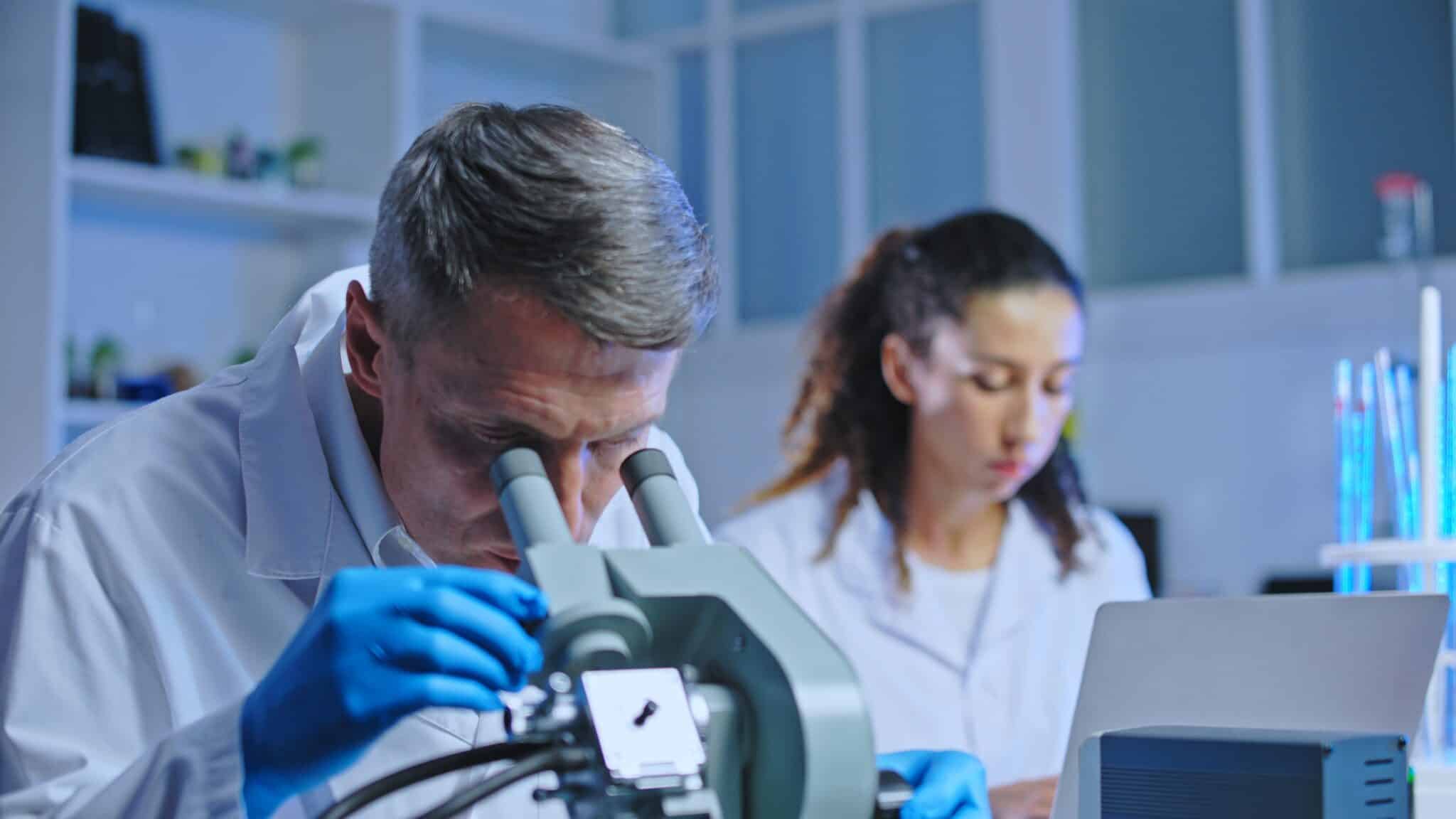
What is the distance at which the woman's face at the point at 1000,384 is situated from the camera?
2141 millimetres

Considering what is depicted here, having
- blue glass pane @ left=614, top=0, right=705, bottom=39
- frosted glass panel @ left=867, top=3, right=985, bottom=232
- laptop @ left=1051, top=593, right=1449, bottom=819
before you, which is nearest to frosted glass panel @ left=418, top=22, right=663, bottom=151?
blue glass pane @ left=614, top=0, right=705, bottom=39

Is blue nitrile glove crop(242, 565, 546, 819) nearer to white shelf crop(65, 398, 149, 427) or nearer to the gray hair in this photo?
the gray hair

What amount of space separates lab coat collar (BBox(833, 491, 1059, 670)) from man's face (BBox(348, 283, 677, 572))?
1137mm

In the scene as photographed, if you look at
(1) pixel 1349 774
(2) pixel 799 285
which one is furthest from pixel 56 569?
(2) pixel 799 285

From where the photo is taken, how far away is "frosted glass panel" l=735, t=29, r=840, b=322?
376 centimetres

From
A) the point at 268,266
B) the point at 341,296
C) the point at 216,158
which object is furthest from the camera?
the point at 268,266

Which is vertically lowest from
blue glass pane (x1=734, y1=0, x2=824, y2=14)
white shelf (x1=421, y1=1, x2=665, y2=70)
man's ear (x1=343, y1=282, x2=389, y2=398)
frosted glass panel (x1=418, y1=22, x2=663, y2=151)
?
man's ear (x1=343, y1=282, x2=389, y2=398)

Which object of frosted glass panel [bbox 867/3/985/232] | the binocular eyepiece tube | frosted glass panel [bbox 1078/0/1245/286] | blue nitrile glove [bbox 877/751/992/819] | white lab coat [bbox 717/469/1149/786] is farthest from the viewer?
frosted glass panel [bbox 867/3/985/232]

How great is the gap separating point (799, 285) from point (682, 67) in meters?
0.67

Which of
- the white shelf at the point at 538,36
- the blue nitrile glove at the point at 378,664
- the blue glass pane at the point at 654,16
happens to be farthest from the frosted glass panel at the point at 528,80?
the blue nitrile glove at the point at 378,664

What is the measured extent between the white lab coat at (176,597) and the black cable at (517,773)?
0.68 feet

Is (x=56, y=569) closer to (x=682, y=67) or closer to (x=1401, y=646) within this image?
(x=1401, y=646)

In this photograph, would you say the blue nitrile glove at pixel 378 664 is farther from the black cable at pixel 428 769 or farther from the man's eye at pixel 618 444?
the man's eye at pixel 618 444

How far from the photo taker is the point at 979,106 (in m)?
3.51
